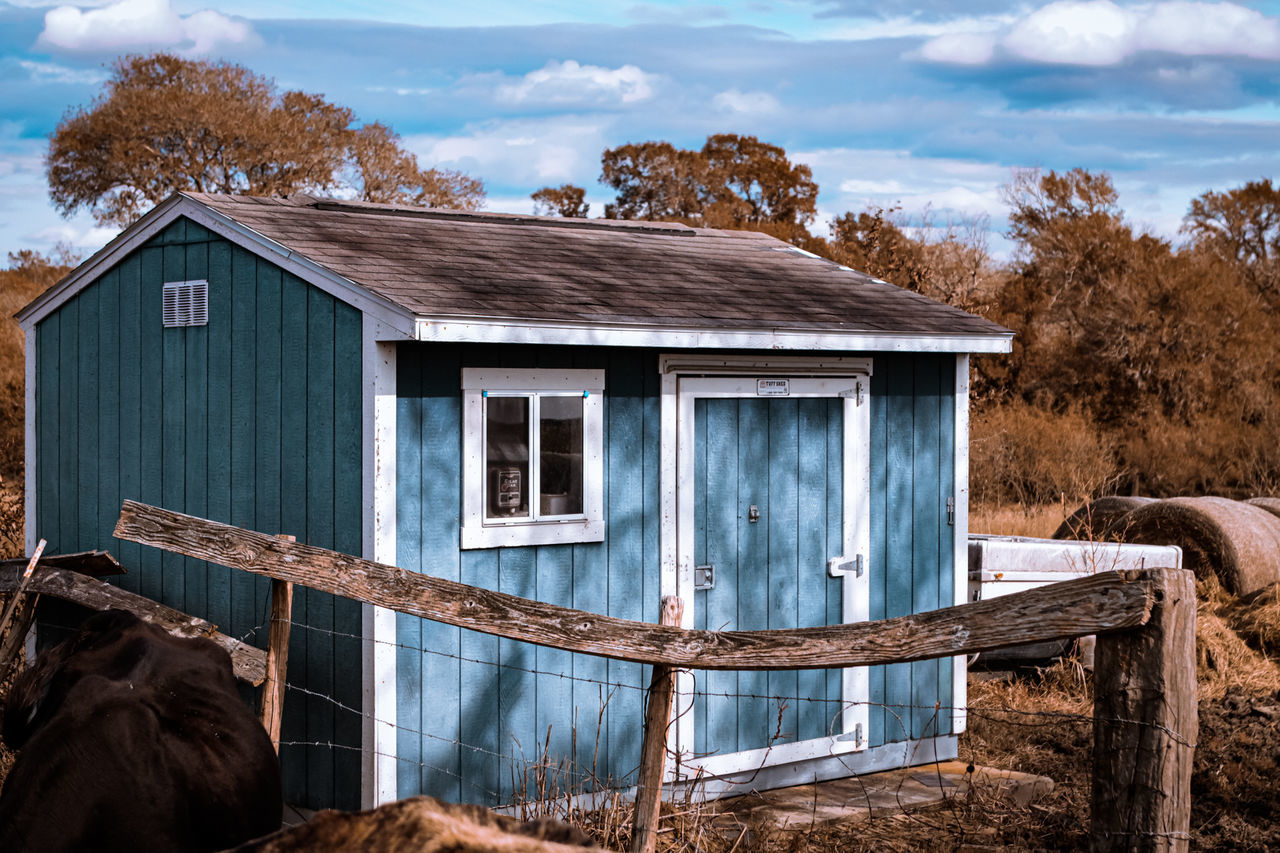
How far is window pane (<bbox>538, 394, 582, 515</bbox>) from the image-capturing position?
707 cm

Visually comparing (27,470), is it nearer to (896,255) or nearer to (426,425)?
(426,425)

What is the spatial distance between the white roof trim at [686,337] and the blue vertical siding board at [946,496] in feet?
1.09

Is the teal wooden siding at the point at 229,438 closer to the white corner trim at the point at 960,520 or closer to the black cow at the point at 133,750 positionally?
the black cow at the point at 133,750

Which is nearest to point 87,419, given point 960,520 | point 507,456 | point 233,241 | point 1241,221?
point 233,241

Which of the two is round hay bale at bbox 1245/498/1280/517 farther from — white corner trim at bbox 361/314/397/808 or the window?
white corner trim at bbox 361/314/397/808

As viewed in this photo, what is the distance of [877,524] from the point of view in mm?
8500

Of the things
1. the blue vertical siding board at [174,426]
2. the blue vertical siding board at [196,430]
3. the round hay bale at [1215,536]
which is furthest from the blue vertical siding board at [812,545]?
the round hay bale at [1215,536]

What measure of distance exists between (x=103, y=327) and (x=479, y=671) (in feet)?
11.2

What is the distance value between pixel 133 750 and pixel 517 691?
2.89 metres

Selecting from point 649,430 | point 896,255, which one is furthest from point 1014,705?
point 896,255

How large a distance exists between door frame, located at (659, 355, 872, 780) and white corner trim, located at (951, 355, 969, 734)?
825 millimetres

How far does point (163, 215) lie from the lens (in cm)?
773

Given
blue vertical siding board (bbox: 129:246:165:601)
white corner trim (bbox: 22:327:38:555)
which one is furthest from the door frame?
white corner trim (bbox: 22:327:38:555)

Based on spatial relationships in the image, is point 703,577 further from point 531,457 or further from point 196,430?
point 196,430
